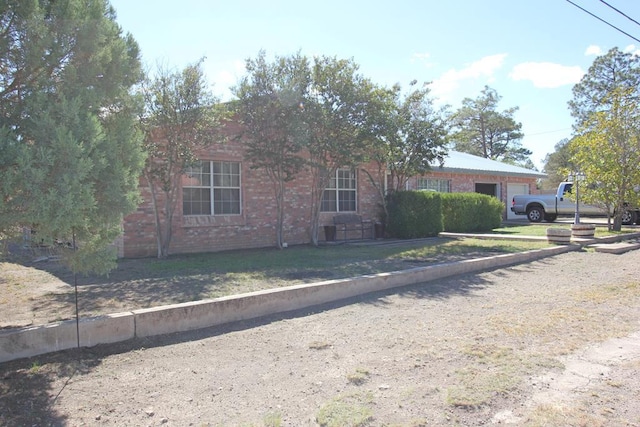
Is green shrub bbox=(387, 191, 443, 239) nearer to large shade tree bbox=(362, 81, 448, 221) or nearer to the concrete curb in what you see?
large shade tree bbox=(362, 81, 448, 221)

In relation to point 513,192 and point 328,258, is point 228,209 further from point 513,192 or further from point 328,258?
point 513,192

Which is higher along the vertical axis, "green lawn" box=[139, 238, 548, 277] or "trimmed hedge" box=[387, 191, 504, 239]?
"trimmed hedge" box=[387, 191, 504, 239]

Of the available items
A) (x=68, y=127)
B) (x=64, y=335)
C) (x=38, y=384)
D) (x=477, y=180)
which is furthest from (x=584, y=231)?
(x=38, y=384)

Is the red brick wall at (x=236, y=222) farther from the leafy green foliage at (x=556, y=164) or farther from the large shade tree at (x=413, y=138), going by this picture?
the leafy green foliage at (x=556, y=164)

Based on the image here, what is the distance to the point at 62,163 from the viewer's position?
13.1 ft

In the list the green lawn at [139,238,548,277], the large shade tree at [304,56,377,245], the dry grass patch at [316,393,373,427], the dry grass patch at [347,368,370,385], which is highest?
the large shade tree at [304,56,377,245]

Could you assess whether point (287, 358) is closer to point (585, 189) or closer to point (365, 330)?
point (365, 330)

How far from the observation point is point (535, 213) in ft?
84.3

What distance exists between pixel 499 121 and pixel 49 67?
5893 centimetres

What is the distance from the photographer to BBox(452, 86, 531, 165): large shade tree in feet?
188

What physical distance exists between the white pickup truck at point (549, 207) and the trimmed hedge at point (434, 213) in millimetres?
6747

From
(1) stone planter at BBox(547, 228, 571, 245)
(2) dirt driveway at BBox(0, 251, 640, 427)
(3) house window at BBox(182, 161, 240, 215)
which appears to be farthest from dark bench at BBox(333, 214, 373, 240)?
(2) dirt driveway at BBox(0, 251, 640, 427)

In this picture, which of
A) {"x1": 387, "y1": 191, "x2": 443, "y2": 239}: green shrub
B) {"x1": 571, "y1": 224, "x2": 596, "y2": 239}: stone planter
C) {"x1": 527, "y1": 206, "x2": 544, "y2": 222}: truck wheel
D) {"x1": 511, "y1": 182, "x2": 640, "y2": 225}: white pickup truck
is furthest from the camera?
{"x1": 527, "y1": 206, "x2": 544, "y2": 222}: truck wheel

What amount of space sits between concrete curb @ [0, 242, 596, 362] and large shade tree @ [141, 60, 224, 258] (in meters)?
5.68
